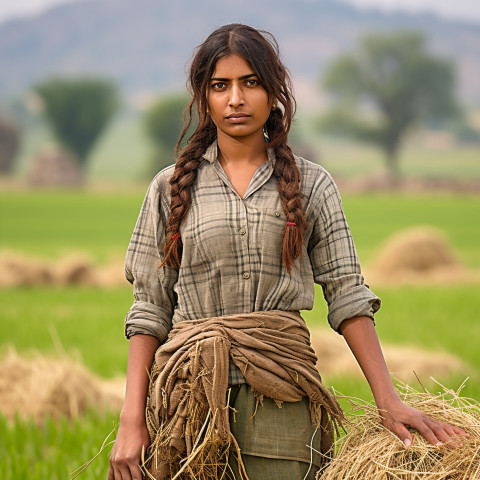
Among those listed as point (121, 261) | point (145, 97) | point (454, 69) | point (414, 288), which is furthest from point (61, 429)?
point (145, 97)

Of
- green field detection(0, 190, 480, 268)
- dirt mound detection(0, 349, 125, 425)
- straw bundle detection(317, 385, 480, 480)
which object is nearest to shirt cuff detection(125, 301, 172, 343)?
straw bundle detection(317, 385, 480, 480)

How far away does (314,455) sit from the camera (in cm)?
216

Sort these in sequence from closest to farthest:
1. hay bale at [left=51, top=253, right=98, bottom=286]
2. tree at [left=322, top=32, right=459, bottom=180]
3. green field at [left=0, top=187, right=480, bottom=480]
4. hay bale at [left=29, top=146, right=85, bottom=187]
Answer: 1. green field at [left=0, top=187, right=480, bottom=480]
2. hay bale at [left=51, top=253, right=98, bottom=286]
3. hay bale at [left=29, top=146, right=85, bottom=187]
4. tree at [left=322, top=32, right=459, bottom=180]

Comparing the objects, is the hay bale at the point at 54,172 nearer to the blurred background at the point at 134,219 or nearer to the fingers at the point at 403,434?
the blurred background at the point at 134,219

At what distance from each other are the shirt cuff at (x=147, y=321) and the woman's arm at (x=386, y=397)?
1.55 feet

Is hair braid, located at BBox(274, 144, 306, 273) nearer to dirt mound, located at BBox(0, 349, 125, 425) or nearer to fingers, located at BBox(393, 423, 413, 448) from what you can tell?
fingers, located at BBox(393, 423, 413, 448)

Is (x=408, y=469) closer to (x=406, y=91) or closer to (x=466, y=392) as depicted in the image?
(x=466, y=392)

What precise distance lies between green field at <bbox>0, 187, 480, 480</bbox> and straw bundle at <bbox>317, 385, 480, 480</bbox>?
171 cm

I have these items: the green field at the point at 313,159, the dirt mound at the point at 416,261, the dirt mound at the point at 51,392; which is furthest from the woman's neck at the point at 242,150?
the green field at the point at 313,159

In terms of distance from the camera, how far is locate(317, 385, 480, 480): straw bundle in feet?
6.62

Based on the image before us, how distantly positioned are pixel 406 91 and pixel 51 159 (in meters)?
29.0

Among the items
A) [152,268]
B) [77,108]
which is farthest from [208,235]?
[77,108]

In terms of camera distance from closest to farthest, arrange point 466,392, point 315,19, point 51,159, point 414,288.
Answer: point 466,392
point 414,288
point 51,159
point 315,19

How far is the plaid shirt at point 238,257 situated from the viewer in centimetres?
213
